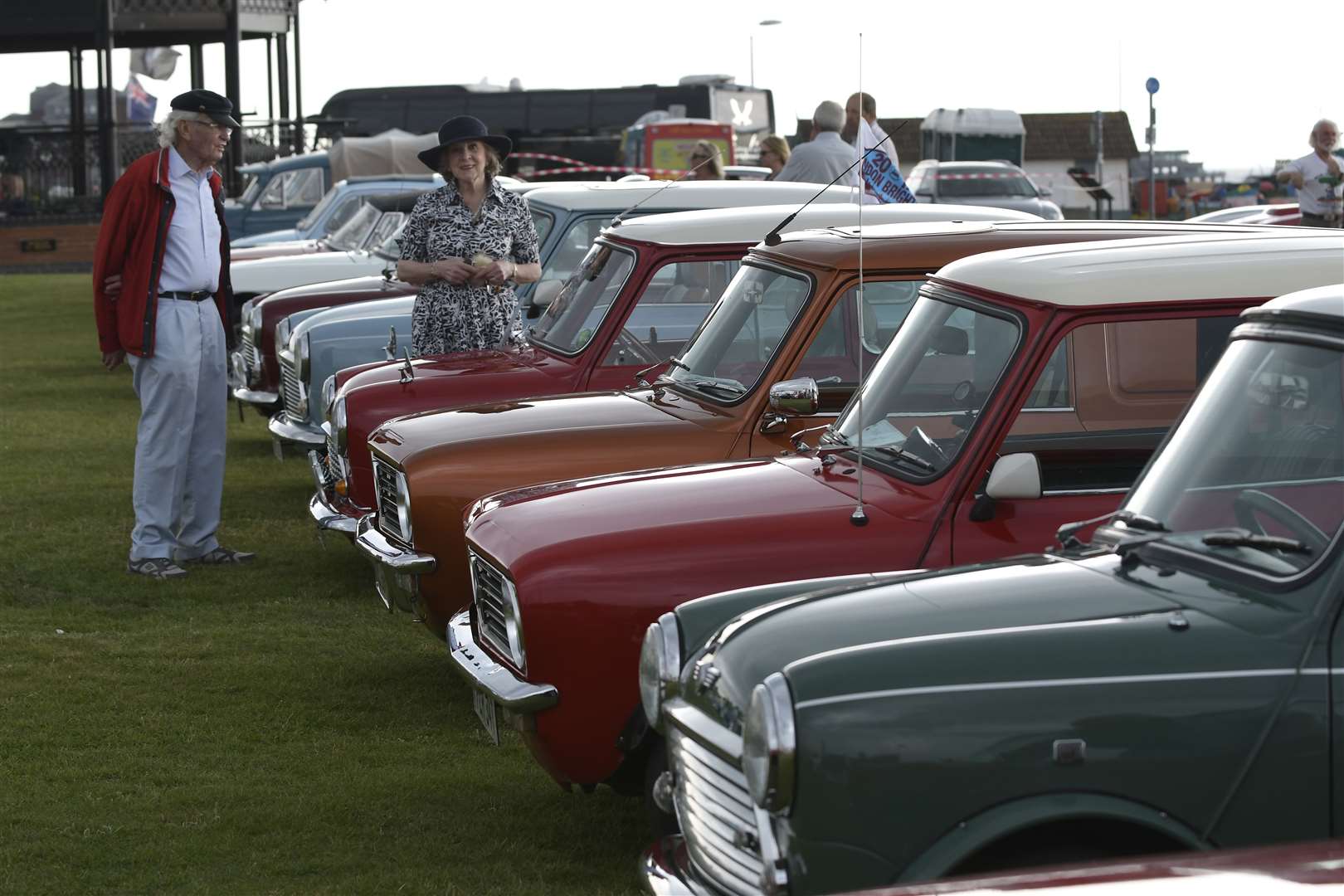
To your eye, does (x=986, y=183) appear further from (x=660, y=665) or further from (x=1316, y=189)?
(x=660, y=665)

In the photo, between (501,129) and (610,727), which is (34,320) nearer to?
(501,129)

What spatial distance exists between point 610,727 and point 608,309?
3.46 meters

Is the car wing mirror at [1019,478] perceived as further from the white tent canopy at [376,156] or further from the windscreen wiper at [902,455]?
the white tent canopy at [376,156]

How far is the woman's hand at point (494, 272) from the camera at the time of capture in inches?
348

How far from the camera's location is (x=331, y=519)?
831cm

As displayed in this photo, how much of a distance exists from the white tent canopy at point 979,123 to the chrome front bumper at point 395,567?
37426 millimetres

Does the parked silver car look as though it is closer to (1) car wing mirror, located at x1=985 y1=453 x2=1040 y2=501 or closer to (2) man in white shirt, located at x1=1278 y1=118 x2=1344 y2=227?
(2) man in white shirt, located at x1=1278 y1=118 x2=1344 y2=227

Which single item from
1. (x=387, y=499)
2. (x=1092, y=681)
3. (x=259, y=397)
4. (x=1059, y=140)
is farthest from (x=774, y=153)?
(x=1059, y=140)

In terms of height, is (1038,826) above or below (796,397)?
below

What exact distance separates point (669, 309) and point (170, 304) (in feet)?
8.48

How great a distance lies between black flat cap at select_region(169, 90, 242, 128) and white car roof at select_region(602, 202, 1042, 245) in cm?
207

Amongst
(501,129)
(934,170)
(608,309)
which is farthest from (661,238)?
(501,129)

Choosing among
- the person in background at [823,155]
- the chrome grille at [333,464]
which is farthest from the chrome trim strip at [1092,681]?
the person in background at [823,155]

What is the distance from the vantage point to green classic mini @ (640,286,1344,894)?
131 inches
